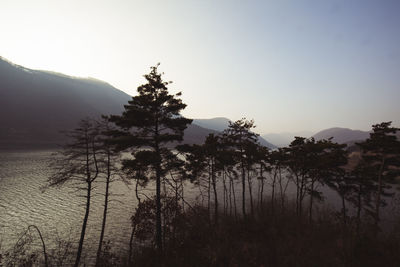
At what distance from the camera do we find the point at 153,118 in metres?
16.0

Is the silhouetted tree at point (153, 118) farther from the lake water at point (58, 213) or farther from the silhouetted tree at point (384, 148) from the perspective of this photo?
the silhouetted tree at point (384, 148)

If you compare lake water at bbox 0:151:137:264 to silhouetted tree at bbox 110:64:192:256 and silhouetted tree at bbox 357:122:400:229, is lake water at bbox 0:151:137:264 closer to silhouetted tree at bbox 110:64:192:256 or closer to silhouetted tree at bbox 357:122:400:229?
silhouetted tree at bbox 110:64:192:256

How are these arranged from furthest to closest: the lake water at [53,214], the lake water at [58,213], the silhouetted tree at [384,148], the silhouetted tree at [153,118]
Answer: the lake water at [53,214] → the lake water at [58,213] → the silhouetted tree at [384,148] → the silhouetted tree at [153,118]

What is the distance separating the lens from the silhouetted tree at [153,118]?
50.8ft

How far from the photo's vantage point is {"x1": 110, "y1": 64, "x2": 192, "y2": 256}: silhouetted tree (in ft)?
50.8

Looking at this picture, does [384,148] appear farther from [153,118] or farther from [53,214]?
[53,214]

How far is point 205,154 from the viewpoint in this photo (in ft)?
84.6

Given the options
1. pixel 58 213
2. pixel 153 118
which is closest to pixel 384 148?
pixel 153 118

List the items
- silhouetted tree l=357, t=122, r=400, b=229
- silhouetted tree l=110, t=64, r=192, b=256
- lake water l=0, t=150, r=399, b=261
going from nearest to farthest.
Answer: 1. silhouetted tree l=110, t=64, r=192, b=256
2. silhouetted tree l=357, t=122, r=400, b=229
3. lake water l=0, t=150, r=399, b=261

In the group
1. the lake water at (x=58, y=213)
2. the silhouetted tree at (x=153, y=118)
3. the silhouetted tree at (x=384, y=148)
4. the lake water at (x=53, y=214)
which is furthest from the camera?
the lake water at (x=53, y=214)

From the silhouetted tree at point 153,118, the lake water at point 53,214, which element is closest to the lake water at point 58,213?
the lake water at point 53,214

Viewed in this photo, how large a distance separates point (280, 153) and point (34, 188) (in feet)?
184

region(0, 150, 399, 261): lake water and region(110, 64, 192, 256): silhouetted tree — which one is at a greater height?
region(110, 64, 192, 256): silhouetted tree

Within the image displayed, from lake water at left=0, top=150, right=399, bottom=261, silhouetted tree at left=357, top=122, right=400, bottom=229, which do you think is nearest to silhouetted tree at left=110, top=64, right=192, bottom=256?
lake water at left=0, top=150, right=399, bottom=261
